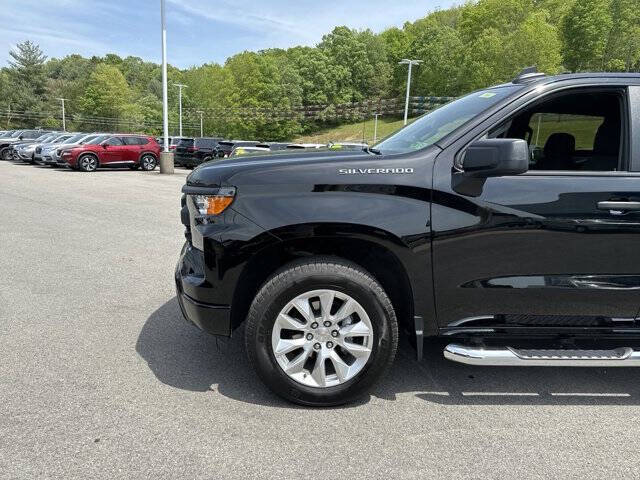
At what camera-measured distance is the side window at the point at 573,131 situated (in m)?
3.05

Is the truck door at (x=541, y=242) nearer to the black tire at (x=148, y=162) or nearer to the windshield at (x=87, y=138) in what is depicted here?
the black tire at (x=148, y=162)

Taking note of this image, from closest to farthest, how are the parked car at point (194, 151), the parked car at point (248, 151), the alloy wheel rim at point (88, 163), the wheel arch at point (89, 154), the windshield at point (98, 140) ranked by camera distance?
the parked car at point (248, 151), the wheel arch at point (89, 154), the alloy wheel rim at point (88, 163), the windshield at point (98, 140), the parked car at point (194, 151)

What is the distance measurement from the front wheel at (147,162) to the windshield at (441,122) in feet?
70.4

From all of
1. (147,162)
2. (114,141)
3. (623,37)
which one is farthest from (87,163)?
(623,37)

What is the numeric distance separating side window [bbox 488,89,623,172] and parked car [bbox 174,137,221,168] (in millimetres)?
24639

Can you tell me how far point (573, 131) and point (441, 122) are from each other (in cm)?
88

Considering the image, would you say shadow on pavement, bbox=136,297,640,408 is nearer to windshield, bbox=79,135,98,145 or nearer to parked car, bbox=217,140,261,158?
windshield, bbox=79,135,98,145

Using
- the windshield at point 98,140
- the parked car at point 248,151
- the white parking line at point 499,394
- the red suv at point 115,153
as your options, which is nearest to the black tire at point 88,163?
the red suv at point 115,153

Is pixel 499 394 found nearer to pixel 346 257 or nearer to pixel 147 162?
pixel 346 257

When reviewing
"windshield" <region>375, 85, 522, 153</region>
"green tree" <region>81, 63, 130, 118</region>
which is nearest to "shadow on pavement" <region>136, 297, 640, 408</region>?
"windshield" <region>375, 85, 522, 153</region>

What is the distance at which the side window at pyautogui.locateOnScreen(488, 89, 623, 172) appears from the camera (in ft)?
10.00

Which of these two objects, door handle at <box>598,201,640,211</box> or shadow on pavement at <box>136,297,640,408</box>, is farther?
shadow on pavement at <box>136,297,640,408</box>

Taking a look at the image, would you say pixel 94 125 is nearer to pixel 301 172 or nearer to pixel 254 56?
pixel 254 56

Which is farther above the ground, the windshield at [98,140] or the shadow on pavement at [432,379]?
the windshield at [98,140]
